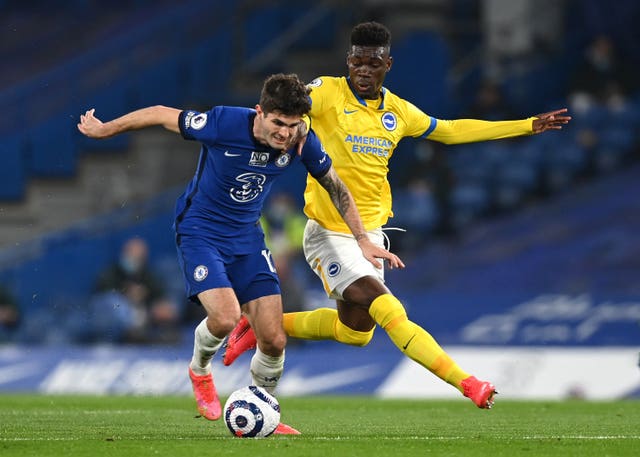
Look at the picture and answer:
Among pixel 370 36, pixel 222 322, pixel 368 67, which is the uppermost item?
pixel 370 36

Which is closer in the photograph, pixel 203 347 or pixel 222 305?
pixel 222 305

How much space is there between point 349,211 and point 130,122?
148 cm

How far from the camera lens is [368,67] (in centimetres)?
877

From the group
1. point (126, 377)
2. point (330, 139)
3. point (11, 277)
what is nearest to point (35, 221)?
point (11, 277)

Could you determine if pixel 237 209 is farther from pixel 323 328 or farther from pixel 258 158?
pixel 323 328

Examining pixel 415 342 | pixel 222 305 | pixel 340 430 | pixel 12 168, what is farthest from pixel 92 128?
pixel 12 168

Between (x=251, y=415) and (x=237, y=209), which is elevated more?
(x=237, y=209)

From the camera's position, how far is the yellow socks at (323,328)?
30.2ft

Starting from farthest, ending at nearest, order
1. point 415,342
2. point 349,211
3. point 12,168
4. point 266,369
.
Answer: point 12,168, point 266,369, point 349,211, point 415,342

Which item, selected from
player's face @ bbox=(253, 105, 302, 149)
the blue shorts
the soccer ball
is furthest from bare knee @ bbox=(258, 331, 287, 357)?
player's face @ bbox=(253, 105, 302, 149)

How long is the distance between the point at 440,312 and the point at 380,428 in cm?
733

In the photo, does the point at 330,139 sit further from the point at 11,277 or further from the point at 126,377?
the point at 11,277

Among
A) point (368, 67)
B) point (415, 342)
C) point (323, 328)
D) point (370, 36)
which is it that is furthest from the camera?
point (323, 328)

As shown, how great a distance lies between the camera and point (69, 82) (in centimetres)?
2133
